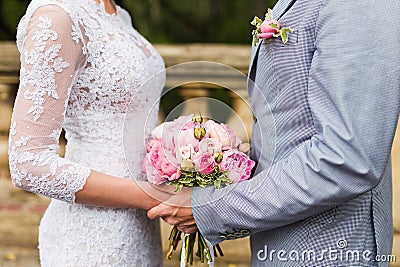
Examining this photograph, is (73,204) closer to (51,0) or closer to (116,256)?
(116,256)

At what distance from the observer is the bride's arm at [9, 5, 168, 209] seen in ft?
6.62

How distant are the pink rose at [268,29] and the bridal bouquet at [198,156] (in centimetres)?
28

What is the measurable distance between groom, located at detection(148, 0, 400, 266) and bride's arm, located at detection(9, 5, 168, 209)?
0.57ft

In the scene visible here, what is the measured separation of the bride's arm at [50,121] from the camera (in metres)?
2.02

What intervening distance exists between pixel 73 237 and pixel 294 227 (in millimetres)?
738

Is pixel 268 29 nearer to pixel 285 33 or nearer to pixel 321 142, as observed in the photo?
pixel 285 33

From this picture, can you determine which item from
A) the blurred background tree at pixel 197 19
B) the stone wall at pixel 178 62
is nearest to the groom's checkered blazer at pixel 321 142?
the stone wall at pixel 178 62

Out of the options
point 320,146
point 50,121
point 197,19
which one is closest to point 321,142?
point 320,146

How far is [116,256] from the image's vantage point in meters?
2.29

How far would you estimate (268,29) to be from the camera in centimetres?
194

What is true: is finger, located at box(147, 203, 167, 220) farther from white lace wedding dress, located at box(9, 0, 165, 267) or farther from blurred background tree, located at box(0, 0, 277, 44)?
blurred background tree, located at box(0, 0, 277, 44)

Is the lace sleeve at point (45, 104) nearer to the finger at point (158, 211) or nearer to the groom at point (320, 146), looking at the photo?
the finger at point (158, 211)

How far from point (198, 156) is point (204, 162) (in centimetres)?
3

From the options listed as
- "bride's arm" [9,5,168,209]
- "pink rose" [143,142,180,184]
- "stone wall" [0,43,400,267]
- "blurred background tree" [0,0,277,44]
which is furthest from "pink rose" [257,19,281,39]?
"blurred background tree" [0,0,277,44]
